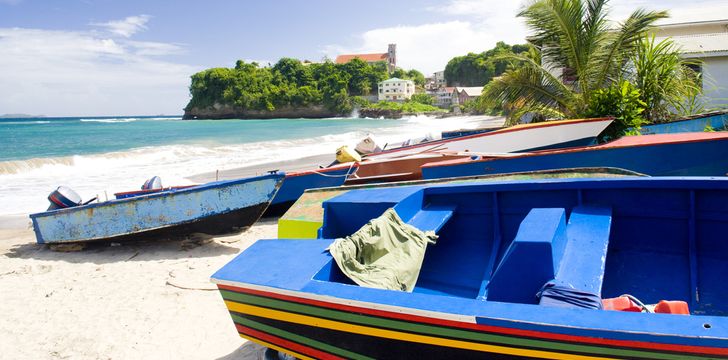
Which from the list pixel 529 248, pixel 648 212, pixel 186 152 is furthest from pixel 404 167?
pixel 186 152

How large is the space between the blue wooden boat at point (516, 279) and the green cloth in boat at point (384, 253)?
0.39ft

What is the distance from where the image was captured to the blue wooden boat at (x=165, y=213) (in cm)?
784

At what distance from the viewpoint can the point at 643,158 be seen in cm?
628

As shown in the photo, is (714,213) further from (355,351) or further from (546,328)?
(355,351)

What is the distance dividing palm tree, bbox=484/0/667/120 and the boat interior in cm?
827

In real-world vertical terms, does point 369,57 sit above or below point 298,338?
above

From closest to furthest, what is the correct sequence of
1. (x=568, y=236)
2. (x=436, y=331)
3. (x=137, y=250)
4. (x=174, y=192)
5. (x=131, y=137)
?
(x=436, y=331) → (x=568, y=236) → (x=174, y=192) → (x=137, y=250) → (x=131, y=137)

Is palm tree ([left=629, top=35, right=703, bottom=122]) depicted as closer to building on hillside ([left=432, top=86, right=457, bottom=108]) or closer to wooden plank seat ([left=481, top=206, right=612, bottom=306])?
wooden plank seat ([left=481, top=206, right=612, bottom=306])

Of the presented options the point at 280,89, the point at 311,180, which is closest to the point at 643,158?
the point at 311,180

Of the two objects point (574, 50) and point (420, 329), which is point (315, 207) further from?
point (574, 50)

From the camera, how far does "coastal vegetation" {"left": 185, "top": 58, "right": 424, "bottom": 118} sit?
120 metres

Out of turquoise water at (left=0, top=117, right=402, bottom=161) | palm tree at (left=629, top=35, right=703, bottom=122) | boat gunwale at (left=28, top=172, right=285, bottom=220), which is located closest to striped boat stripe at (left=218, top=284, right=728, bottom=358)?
boat gunwale at (left=28, top=172, right=285, bottom=220)

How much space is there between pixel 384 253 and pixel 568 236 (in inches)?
51.8

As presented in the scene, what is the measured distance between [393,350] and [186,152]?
2626 cm
